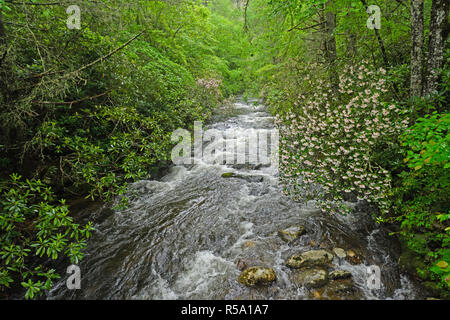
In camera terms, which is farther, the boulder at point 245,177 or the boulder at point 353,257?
the boulder at point 245,177

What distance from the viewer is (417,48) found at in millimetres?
3568

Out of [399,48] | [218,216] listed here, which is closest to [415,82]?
[399,48]

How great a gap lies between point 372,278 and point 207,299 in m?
2.58

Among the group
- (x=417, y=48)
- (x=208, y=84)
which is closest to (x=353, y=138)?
(x=417, y=48)

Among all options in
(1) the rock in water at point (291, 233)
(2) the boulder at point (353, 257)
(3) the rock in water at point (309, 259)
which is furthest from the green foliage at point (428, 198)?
(1) the rock in water at point (291, 233)

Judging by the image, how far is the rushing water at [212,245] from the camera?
10.5 ft

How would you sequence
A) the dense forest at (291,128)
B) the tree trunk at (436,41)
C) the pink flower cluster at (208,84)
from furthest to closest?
the pink flower cluster at (208,84)
the tree trunk at (436,41)
the dense forest at (291,128)

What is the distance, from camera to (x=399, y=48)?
4.79 meters

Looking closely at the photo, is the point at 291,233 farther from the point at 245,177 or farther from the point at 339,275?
the point at 245,177

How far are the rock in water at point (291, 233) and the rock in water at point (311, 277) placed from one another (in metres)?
0.77

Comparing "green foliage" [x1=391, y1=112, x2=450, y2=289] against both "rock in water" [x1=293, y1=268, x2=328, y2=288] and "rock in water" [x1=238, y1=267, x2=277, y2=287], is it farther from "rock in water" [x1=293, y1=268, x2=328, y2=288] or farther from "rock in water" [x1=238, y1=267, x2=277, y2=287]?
"rock in water" [x1=238, y1=267, x2=277, y2=287]

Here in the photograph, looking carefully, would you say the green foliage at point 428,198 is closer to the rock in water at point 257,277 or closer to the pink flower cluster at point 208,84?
the rock in water at point 257,277

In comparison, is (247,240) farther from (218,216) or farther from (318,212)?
(318,212)

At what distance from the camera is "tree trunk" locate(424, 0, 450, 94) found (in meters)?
3.26
